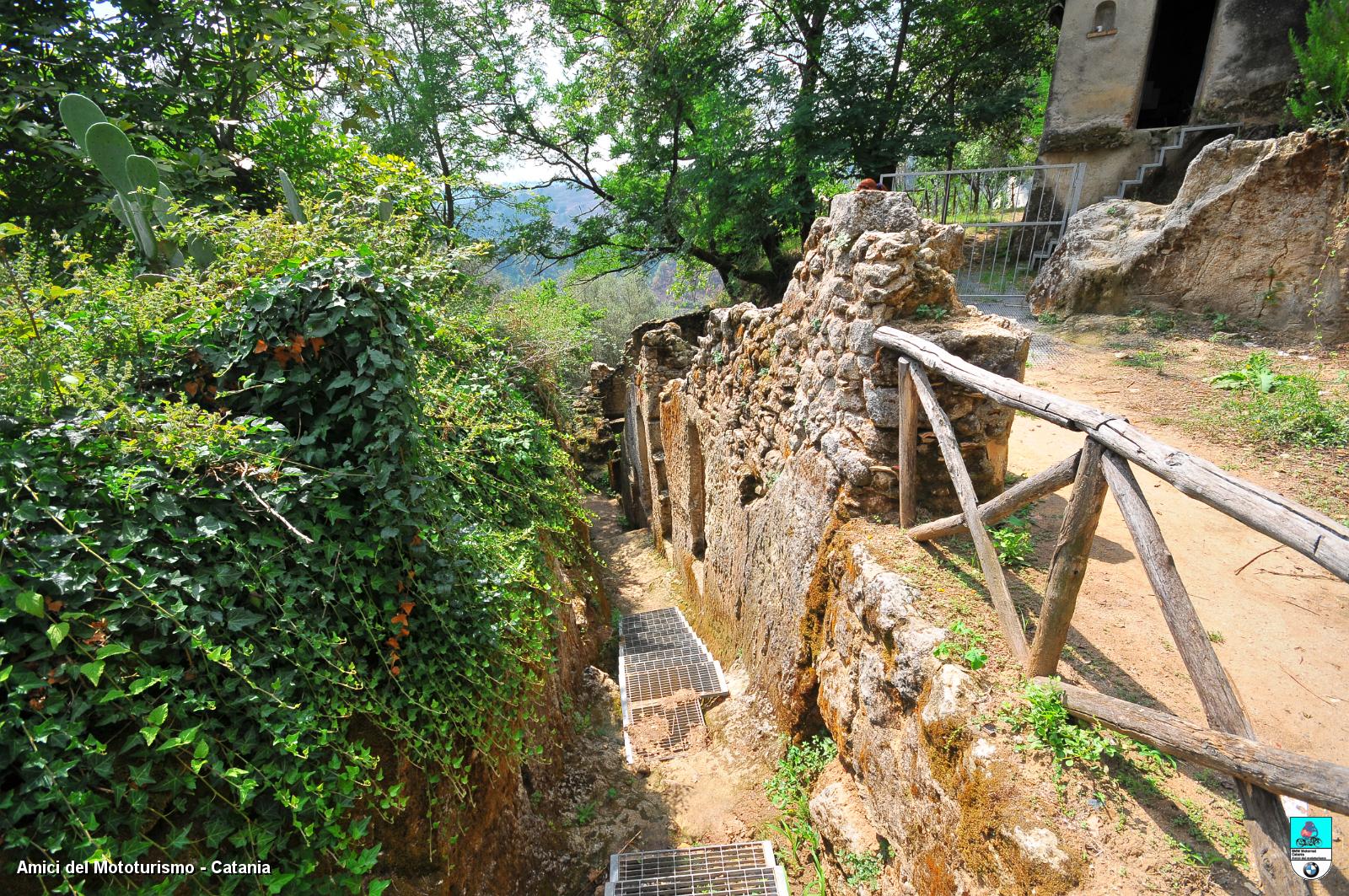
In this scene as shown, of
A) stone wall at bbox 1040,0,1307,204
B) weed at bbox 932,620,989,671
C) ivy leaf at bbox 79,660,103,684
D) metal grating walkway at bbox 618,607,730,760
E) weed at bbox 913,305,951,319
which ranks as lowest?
metal grating walkway at bbox 618,607,730,760

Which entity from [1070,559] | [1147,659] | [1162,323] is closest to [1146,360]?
[1162,323]

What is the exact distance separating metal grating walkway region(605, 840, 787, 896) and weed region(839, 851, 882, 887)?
61cm

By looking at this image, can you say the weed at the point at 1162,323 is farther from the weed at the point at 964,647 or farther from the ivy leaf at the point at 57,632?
the ivy leaf at the point at 57,632

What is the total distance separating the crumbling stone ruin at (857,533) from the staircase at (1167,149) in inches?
326

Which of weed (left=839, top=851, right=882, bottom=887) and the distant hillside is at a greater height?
the distant hillside

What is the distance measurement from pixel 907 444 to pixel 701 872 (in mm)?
2985

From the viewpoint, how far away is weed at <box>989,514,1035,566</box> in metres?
3.21

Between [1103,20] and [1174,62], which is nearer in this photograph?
[1103,20]

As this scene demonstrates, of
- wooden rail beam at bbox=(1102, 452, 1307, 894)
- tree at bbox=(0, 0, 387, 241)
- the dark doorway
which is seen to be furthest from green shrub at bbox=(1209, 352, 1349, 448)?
the dark doorway

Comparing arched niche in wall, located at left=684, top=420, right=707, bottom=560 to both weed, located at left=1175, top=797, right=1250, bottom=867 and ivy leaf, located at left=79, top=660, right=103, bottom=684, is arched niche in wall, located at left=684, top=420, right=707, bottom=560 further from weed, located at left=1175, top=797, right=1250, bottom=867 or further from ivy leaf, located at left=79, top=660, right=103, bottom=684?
ivy leaf, located at left=79, top=660, right=103, bottom=684

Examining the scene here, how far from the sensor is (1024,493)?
2461 millimetres

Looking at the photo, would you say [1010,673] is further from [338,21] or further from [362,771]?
[338,21]

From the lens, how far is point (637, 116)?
43.1 ft

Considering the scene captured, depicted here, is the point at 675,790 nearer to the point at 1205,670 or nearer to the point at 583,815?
the point at 583,815
